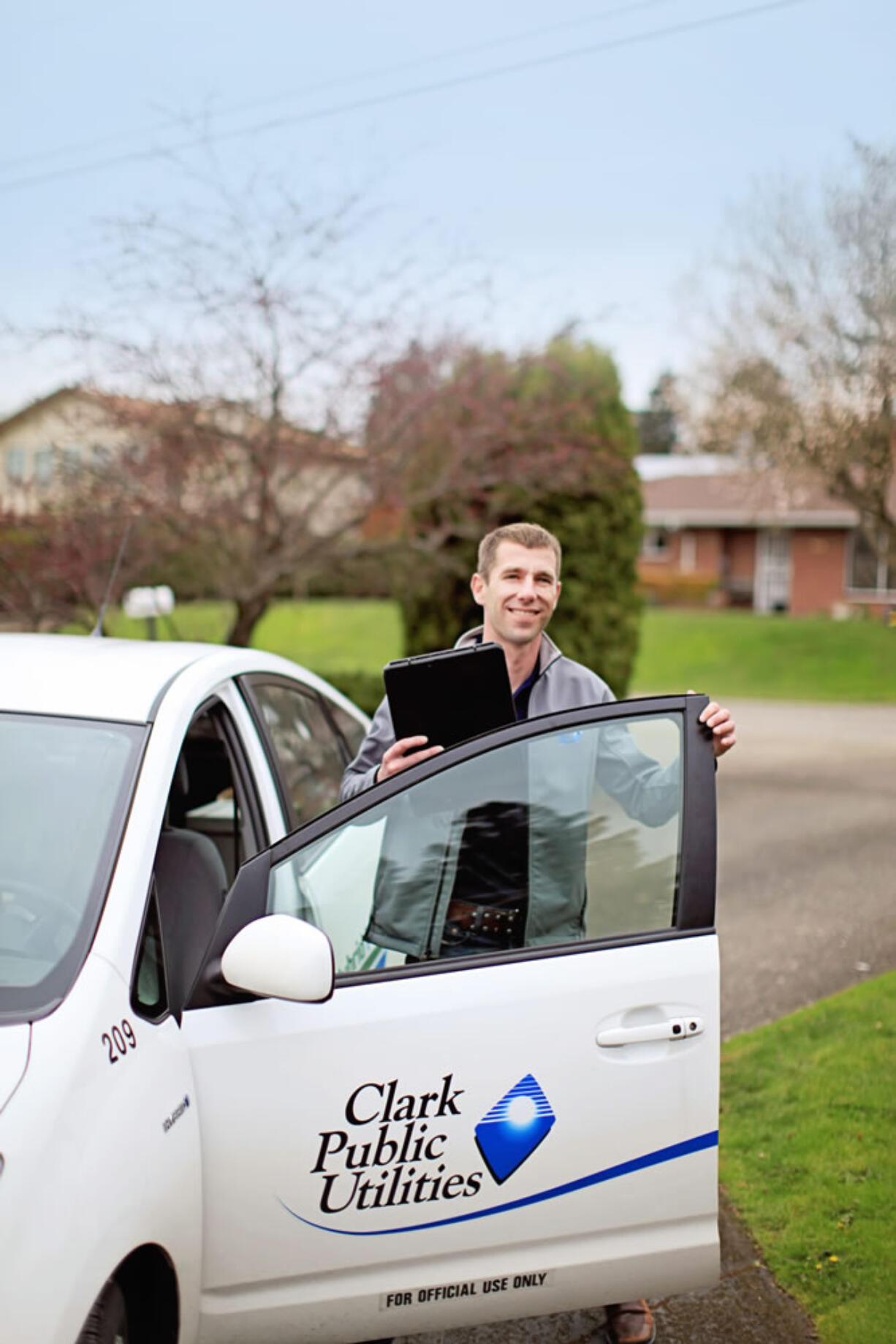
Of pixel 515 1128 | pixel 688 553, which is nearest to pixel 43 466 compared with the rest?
pixel 515 1128

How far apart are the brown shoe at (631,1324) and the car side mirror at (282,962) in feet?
4.41

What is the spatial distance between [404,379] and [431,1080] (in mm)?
7260

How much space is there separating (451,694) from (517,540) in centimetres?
58

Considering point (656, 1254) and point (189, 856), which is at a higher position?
point (189, 856)

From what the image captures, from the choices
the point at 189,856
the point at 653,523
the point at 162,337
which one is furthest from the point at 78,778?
the point at 653,523

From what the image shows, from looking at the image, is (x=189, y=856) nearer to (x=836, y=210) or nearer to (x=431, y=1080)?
(x=431, y=1080)

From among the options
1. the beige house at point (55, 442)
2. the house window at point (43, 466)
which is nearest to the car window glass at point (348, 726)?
the beige house at point (55, 442)

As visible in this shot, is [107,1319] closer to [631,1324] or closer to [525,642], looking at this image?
[631,1324]

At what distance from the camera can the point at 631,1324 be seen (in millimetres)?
2980

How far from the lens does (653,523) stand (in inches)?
1534

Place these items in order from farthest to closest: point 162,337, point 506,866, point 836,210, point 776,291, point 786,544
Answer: point 786,544 → point 776,291 → point 836,210 → point 162,337 → point 506,866

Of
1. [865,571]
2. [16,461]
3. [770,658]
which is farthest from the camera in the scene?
[865,571]

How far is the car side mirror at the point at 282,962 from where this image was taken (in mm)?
2221

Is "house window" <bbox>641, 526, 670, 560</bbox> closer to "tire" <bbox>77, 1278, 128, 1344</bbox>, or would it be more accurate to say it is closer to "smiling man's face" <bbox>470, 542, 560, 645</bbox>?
"smiling man's face" <bbox>470, 542, 560, 645</bbox>
